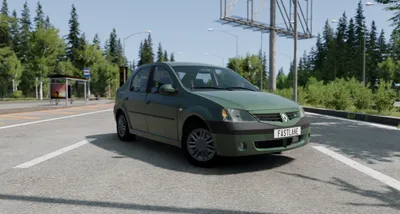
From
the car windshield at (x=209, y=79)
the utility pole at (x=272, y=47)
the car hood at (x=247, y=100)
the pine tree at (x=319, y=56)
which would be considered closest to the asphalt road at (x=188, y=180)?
the car hood at (x=247, y=100)

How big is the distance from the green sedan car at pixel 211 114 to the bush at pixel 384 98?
9.75 m

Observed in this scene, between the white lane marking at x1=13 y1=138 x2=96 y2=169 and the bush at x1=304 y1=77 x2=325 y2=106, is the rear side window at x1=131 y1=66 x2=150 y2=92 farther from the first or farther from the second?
the bush at x1=304 y1=77 x2=325 y2=106

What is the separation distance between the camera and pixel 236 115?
4.57m

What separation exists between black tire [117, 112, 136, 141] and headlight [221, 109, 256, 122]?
308cm

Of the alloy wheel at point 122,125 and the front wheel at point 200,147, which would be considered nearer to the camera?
the front wheel at point 200,147

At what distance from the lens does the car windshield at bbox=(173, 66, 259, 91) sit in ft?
18.3

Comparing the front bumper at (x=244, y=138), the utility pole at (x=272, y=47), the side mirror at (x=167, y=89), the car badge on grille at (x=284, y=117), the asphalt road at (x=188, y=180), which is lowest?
the asphalt road at (x=188, y=180)

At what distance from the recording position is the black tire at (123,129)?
708 centimetres

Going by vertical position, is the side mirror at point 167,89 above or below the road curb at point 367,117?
above

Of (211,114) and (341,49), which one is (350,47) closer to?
(341,49)

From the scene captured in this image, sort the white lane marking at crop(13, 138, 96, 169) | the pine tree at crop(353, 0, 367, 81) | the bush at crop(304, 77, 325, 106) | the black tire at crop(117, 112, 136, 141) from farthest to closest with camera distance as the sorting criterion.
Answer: the pine tree at crop(353, 0, 367, 81)
the bush at crop(304, 77, 325, 106)
the black tire at crop(117, 112, 136, 141)
the white lane marking at crop(13, 138, 96, 169)

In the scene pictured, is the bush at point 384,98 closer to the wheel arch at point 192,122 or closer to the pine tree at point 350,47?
the wheel arch at point 192,122

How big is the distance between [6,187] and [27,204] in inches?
31.2

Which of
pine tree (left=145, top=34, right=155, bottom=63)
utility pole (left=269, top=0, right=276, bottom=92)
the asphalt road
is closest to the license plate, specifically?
the asphalt road
